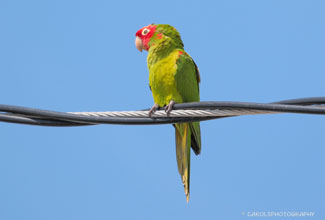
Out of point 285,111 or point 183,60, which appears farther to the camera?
point 183,60

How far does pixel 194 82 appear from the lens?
5.39 meters

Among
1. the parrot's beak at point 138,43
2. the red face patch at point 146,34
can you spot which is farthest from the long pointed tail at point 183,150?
the parrot's beak at point 138,43

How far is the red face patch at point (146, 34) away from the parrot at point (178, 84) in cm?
26

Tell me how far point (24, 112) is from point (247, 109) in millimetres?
1744

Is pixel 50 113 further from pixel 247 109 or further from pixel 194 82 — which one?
pixel 194 82

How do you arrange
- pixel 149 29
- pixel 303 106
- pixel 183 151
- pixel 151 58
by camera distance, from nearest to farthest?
pixel 303 106 < pixel 183 151 < pixel 151 58 < pixel 149 29

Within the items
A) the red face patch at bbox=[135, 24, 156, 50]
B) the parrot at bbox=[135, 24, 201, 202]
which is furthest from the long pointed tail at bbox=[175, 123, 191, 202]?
the red face patch at bbox=[135, 24, 156, 50]

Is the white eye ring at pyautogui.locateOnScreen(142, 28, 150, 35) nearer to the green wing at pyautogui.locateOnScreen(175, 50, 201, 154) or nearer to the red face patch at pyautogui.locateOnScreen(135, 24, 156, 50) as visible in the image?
the red face patch at pyautogui.locateOnScreen(135, 24, 156, 50)

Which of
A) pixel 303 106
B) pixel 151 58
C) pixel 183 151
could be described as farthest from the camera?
pixel 151 58

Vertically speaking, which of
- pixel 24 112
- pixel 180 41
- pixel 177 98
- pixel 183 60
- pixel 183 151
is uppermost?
pixel 180 41

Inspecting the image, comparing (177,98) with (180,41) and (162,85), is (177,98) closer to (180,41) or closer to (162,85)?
(162,85)

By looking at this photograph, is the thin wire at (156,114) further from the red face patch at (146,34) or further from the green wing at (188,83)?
the red face patch at (146,34)

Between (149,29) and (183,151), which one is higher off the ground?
(149,29)

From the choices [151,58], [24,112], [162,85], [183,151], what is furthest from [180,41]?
[24,112]
